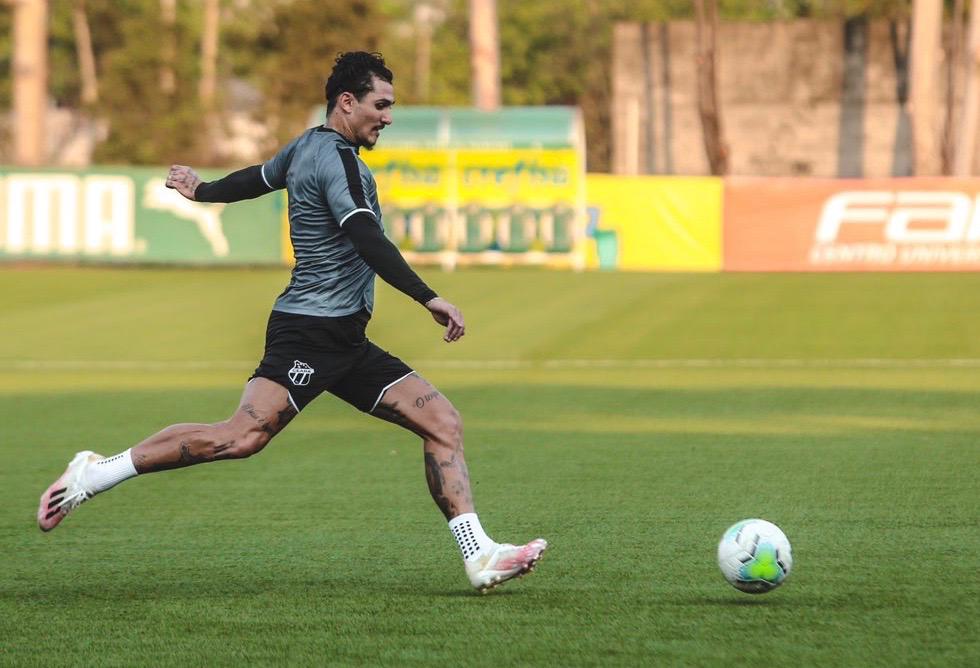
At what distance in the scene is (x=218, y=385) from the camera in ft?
58.3

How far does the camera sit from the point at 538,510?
9.63 meters

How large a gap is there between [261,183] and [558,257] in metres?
26.6

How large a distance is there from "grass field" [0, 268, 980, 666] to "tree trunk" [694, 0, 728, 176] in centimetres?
3005

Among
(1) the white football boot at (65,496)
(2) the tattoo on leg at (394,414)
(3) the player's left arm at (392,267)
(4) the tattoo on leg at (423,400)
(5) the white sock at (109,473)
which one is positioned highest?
(3) the player's left arm at (392,267)

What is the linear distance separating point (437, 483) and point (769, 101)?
48.9 m

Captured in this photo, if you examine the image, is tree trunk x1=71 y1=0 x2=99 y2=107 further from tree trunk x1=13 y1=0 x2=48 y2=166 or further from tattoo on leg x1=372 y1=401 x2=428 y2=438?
tattoo on leg x1=372 y1=401 x2=428 y2=438

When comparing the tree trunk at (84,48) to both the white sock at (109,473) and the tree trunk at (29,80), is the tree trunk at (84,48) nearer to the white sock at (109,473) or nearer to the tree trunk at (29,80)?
the tree trunk at (29,80)

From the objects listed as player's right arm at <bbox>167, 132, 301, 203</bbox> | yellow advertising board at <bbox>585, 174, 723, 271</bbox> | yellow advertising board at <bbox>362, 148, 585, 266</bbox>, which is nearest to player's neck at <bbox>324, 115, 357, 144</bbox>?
player's right arm at <bbox>167, 132, 301, 203</bbox>

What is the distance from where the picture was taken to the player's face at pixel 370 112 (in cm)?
734

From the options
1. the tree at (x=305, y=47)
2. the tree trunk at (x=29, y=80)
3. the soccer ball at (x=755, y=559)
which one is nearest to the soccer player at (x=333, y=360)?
the soccer ball at (x=755, y=559)

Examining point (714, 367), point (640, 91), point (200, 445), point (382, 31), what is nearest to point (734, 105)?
point (640, 91)

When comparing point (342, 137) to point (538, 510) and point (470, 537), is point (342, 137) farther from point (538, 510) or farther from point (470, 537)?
point (538, 510)

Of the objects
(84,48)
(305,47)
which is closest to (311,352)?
(305,47)

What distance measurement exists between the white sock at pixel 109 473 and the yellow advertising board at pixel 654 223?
85.6 ft
